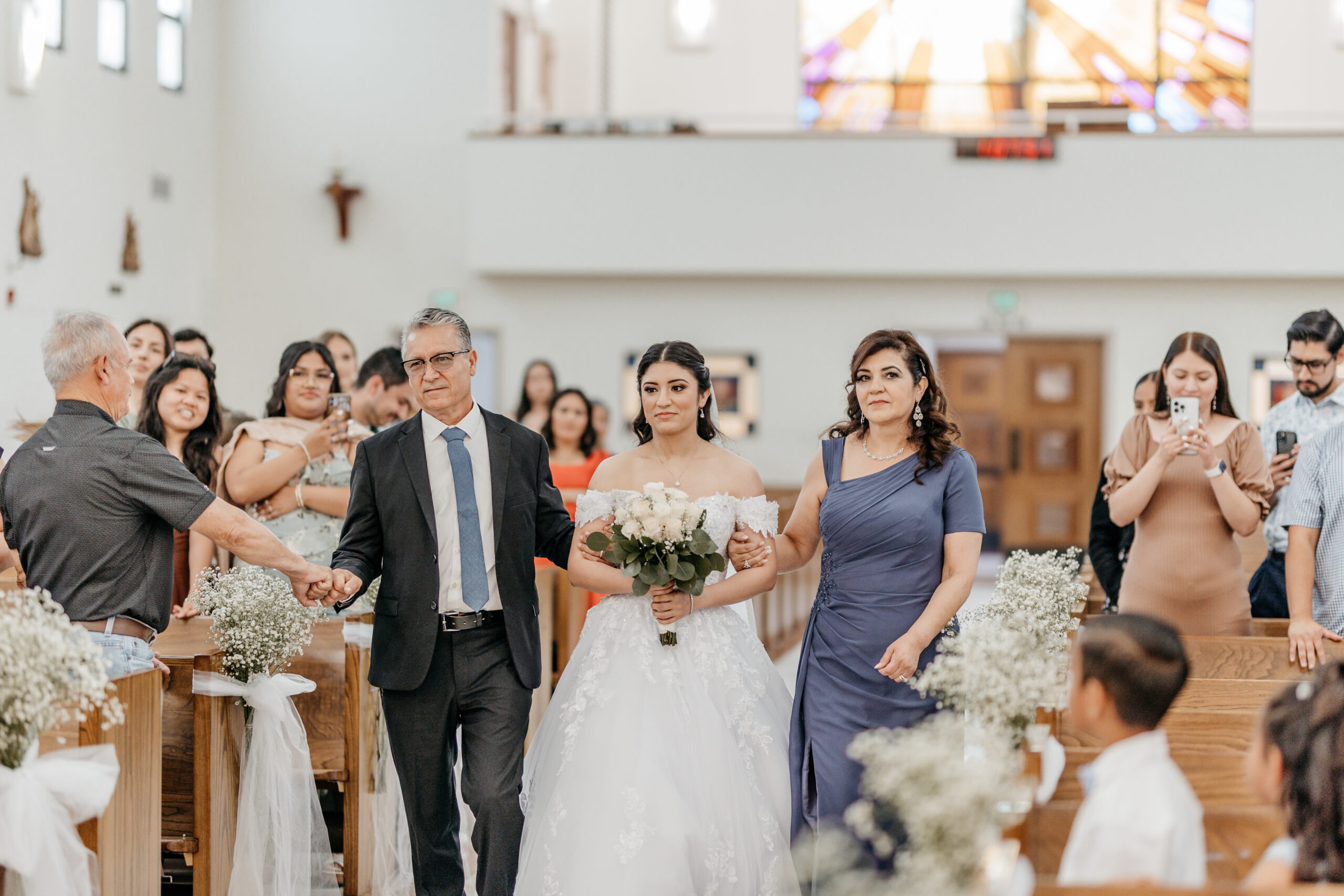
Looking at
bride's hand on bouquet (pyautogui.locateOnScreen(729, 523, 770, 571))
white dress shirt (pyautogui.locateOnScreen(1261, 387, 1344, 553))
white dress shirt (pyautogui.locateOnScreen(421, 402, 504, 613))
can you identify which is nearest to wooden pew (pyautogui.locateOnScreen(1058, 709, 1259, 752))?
bride's hand on bouquet (pyautogui.locateOnScreen(729, 523, 770, 571))

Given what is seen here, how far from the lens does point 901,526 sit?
3.38 metres

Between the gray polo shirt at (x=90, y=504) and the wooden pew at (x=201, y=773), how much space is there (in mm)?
481

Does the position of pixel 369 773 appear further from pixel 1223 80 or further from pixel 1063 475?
pixel 1223 80

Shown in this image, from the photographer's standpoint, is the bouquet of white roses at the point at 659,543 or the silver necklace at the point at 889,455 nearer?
the bouquet of white roses at the point at 659,543

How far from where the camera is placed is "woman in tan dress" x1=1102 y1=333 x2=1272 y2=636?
13.3 feet

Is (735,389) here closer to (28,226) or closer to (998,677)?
(28,226)

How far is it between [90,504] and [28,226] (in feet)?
24.7

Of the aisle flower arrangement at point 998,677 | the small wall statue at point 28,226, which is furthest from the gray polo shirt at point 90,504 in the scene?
the small wall statue at point 28,226

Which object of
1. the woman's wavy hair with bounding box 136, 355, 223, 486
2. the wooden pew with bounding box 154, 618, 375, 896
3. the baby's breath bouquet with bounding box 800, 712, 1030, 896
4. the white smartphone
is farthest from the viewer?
the woman's wavy hair with bounding box 136, 355, 223, 486

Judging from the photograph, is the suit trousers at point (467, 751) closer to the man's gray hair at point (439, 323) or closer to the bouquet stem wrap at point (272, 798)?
the bouquet stem wrap at point (272, 798)

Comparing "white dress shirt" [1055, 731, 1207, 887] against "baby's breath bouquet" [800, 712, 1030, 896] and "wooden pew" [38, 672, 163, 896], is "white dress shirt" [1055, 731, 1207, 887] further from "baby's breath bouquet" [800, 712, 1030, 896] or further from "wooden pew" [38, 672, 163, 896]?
"wooden pew" [38, 672, 163, 896]

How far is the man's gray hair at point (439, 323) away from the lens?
3.42 meters

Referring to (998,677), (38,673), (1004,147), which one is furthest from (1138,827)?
(1004,147)

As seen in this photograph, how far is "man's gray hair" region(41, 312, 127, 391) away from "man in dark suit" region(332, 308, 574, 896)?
703 mm
